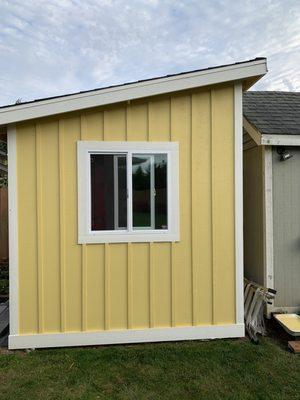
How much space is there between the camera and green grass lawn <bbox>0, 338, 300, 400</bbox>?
2.82 m

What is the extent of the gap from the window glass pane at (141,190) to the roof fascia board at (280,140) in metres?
1.69

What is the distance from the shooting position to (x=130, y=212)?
12.2 feet

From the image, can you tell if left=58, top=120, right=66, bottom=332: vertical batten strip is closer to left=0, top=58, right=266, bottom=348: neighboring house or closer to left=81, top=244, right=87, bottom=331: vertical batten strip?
left=0, top=58, right=266, bottom=348: neighboring house

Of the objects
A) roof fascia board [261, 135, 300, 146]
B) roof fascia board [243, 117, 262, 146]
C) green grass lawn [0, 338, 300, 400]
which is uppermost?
roof fascia board [243, 117, 262, 146]

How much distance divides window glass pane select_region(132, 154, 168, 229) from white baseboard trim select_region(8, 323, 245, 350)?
128 centimetres

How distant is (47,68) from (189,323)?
11.8 m

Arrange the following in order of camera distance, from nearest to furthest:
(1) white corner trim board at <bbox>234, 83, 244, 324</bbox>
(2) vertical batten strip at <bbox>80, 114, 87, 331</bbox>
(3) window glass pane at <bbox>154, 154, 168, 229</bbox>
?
1. (2) vertical batten strip at <bbox>80, 114, 87, 331</bbox>
2. (3) window glass pane at <bbox>154, 154, 168, 229</bbox>
3. (1) white corner trim board at <bbox>234, 83, 244, 324</bbox>

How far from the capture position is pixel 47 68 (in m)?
12.4

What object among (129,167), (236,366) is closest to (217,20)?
(129,167)

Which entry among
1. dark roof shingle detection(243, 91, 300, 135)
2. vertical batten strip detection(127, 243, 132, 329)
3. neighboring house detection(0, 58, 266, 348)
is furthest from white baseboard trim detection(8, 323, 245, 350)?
dark roof shingle detection(243, 91, 300, 135)

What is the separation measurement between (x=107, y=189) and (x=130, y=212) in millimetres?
384

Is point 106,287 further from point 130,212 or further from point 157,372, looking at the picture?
point 157,372

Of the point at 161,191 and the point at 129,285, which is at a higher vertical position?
the point at 161,191

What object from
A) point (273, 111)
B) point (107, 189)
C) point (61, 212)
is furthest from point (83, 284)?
point (273, 111)
